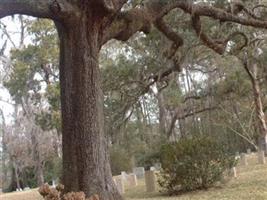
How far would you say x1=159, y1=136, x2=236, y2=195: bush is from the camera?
45.0 ft

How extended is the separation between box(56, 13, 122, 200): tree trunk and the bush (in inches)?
175

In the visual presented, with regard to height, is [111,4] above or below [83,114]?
above

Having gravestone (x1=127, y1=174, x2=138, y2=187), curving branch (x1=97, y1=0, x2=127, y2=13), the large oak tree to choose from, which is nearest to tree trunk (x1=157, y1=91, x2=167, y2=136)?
gravestone (x1=127, y1=174, x2=138, y2=187)

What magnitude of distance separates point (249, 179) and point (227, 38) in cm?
411

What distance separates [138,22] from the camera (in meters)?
11.5

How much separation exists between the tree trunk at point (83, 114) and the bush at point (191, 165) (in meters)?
4.45

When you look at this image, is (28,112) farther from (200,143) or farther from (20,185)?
(200,143)

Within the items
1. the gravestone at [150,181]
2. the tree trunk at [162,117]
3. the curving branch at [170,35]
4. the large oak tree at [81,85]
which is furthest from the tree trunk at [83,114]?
the tree trunk at [162,117]

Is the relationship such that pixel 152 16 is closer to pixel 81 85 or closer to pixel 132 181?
pixel 81 85

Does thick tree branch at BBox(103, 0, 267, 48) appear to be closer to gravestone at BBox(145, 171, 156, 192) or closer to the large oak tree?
the large oak tree

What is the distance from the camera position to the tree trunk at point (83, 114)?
940cm

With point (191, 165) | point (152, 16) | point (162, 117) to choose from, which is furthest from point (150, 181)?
point (162, 117)

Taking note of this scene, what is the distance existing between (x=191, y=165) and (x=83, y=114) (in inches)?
199

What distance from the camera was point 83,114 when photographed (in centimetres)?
951
